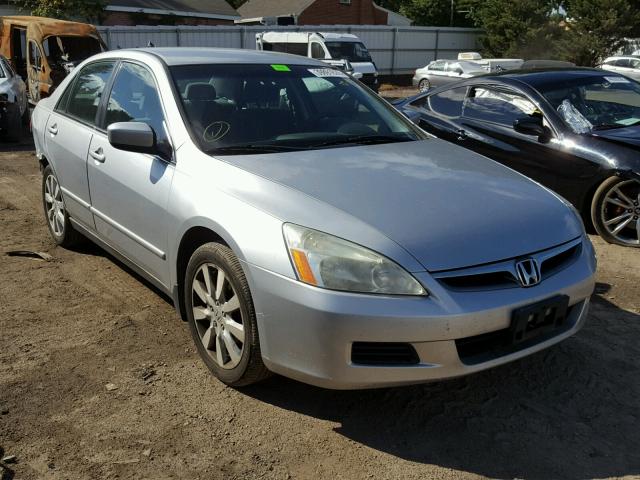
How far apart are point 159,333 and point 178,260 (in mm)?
701

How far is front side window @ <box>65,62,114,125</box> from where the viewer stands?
457 centimetres

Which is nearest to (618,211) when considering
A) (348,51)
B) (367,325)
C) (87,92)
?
(367,325)

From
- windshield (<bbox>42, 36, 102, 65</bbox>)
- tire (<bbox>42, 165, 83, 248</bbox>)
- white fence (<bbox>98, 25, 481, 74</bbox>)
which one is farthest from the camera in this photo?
white fence (<bbox>98, 25, 481, 74</bbox>)

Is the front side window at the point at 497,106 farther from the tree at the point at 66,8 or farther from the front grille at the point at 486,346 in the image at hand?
the tree at the point at 66,8

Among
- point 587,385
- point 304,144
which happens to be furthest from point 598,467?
point 304,144

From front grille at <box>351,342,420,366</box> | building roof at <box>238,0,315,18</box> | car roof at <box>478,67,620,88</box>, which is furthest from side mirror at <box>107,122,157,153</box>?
building roof at <box>238,0,315,18</box>

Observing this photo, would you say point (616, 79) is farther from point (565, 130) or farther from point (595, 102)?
point (565, 130)

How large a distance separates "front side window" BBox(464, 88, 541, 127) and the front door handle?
3829 millimetres

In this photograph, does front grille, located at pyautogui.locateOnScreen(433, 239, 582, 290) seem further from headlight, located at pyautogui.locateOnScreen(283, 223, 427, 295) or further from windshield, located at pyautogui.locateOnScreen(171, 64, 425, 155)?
windshield, located at pyautogui.locateOnScreen(171, 64, 425, 155)

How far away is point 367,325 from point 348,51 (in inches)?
815

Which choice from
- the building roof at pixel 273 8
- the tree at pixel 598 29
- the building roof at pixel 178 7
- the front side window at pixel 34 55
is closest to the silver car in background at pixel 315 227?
Result: the front side window at pixel 34 55

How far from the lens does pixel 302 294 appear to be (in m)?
2.70

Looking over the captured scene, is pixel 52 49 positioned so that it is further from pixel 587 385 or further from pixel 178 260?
pixel 587 385

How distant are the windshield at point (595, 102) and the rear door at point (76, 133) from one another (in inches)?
160
